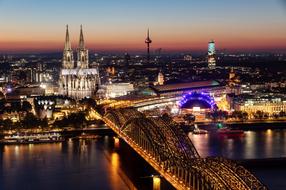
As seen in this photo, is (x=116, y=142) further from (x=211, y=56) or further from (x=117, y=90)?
(x=211, y=56)

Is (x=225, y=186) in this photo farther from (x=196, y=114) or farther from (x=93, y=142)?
(x=196, y=114)

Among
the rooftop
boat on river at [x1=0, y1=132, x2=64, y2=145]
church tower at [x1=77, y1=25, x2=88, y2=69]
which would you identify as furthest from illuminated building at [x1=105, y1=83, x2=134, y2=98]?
boat on river at [x1=0, y1=132, x2=64, y2=145]

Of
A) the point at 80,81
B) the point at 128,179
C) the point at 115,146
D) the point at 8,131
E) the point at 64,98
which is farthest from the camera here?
the point at 80,81

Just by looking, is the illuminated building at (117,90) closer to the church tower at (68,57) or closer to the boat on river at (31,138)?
the church tower at (68,57)

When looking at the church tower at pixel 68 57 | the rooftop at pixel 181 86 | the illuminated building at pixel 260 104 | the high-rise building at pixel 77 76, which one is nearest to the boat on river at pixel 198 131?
the illuminated building at pixel 260 104

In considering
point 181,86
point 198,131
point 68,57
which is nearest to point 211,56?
point 181,86

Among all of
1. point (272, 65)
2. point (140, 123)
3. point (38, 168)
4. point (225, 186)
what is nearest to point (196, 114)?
point (140, 123)
